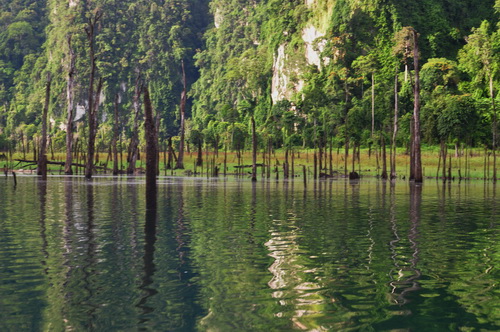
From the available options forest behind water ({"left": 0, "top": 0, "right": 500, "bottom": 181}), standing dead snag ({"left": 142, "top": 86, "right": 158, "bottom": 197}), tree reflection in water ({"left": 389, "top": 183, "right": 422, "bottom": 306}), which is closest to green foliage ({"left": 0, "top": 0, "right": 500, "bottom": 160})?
forest behind water ({"left": 0, "top": 0, "right": 500, "bottom": 181})

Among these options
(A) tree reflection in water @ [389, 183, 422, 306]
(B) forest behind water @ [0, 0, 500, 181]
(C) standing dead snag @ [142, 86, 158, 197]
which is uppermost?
(B) forest behind water @ [0, 0, 500, 181]

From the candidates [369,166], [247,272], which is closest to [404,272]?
[247,272]

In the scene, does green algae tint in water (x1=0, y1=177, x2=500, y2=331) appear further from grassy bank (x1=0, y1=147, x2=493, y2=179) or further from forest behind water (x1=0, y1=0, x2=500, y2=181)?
forest behind water (x1=0, y1=0, x2=500, y2=181)

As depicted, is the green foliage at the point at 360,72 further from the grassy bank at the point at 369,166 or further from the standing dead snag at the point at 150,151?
the standing dead snag at the point at 150,151

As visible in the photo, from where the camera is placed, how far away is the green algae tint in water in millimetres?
7012

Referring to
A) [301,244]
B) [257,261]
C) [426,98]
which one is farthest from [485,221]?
[426,98]

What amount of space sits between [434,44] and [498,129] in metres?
43.3

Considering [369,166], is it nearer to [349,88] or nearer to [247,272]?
[349,88]

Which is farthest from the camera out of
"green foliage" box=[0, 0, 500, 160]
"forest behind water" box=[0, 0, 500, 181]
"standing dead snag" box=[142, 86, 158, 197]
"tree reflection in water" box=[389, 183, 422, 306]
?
"green foliage" box=[0, 0, 500, 160]

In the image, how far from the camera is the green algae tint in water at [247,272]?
23.0ft

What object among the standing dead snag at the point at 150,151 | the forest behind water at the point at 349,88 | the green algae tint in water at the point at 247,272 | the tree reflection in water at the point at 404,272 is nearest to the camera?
the green algae tint in water at the point at 247,272

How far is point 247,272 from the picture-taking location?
384 inches

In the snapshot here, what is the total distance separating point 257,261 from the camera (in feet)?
35.4

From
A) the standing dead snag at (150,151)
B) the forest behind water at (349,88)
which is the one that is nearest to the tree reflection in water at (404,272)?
the standing dead snag at (150,151)
